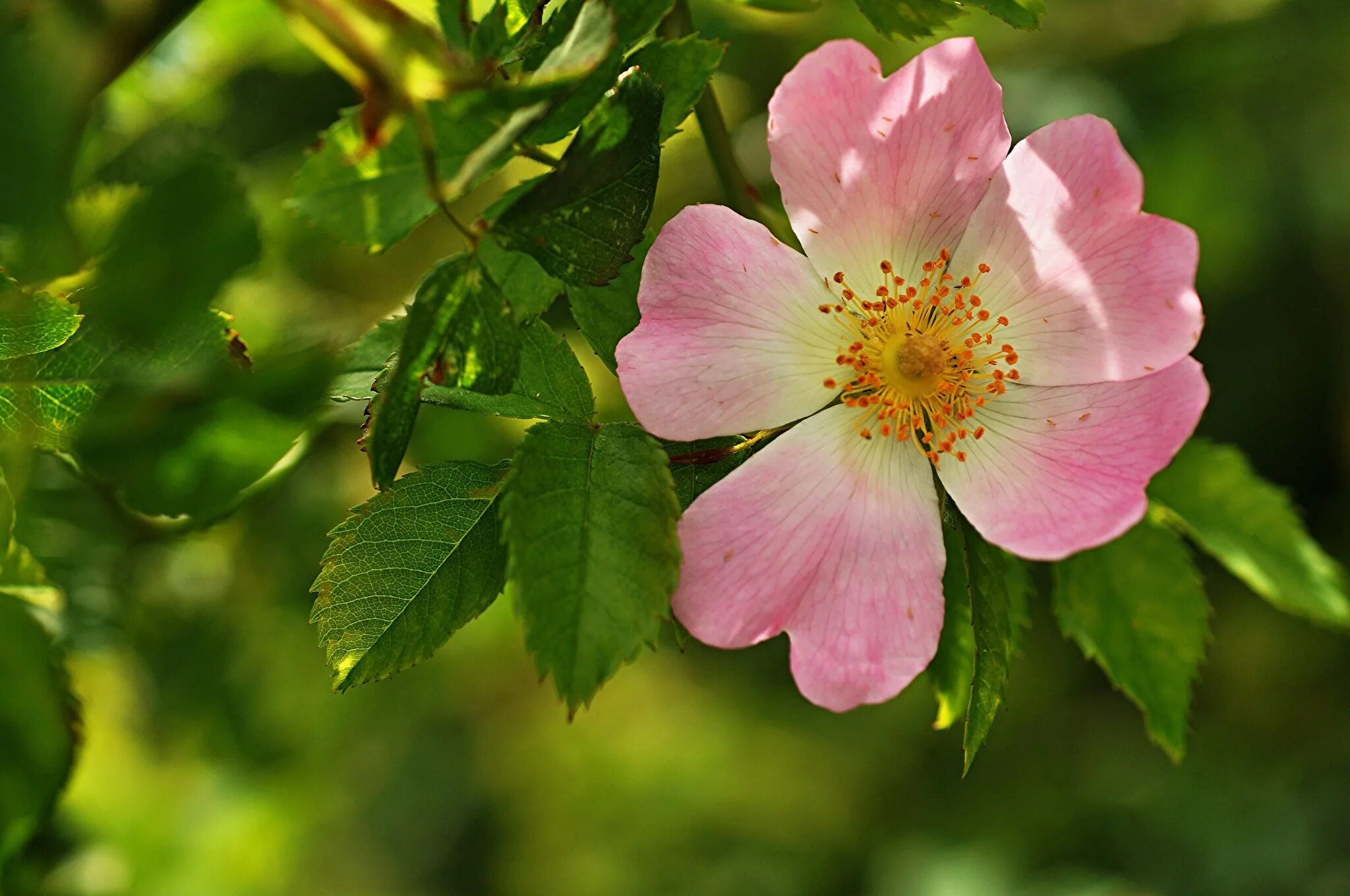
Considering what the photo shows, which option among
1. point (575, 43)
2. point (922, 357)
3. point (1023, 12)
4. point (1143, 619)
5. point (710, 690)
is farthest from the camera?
point (710, 690)

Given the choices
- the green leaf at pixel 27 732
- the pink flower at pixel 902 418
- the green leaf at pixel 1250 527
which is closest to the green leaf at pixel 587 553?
the pink flower at pixel 902 418

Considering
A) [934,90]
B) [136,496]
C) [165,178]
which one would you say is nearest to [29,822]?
[136,496]

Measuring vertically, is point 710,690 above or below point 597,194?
below

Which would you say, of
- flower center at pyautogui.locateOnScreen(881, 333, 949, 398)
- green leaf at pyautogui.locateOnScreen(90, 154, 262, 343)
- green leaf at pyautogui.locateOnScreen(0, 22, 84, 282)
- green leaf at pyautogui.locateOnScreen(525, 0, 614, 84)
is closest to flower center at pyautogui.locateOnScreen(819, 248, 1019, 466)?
flower center at pyautogui.locateOnScreen(881, 333, 949, 398)

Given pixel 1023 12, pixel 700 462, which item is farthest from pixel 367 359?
pixel 1023 12

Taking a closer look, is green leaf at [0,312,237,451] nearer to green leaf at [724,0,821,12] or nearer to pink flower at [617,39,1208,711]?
pink flower at [617,39,1208,711]

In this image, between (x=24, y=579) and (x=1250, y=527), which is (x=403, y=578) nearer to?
(x=24, y=579)
